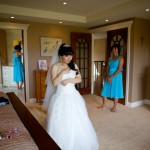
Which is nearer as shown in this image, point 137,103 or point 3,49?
point 137,103

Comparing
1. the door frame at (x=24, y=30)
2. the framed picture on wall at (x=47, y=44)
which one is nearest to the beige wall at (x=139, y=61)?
the framed picture on wall at (x=47, y=44)

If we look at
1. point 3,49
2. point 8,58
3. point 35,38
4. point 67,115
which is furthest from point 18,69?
point 67,115

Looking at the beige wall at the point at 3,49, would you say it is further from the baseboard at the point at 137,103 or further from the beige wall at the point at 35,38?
the baseboard at the point at 137,103

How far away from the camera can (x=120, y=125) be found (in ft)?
10.0

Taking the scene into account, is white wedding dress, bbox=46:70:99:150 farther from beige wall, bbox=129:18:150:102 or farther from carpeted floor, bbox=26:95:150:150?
beige wall, bbox=129:18:150:102

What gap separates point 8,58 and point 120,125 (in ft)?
12.2

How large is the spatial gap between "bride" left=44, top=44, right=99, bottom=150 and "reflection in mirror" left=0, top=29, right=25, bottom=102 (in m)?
2.76

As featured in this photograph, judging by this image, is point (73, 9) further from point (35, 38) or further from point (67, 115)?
point (67, 115)

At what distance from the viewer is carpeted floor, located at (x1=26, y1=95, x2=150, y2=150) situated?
239 cm

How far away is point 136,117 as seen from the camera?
343 cm

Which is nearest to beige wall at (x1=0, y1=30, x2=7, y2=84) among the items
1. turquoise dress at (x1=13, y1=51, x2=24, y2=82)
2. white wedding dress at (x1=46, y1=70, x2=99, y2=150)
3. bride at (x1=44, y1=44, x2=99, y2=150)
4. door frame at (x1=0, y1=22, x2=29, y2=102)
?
turquoise dress at (x1=13, y1=51, x2=24, y2=82)

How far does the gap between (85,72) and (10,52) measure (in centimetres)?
247

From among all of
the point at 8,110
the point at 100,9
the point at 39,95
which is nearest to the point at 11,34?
the point at 39,95

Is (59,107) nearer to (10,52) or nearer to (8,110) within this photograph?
(8,110)
